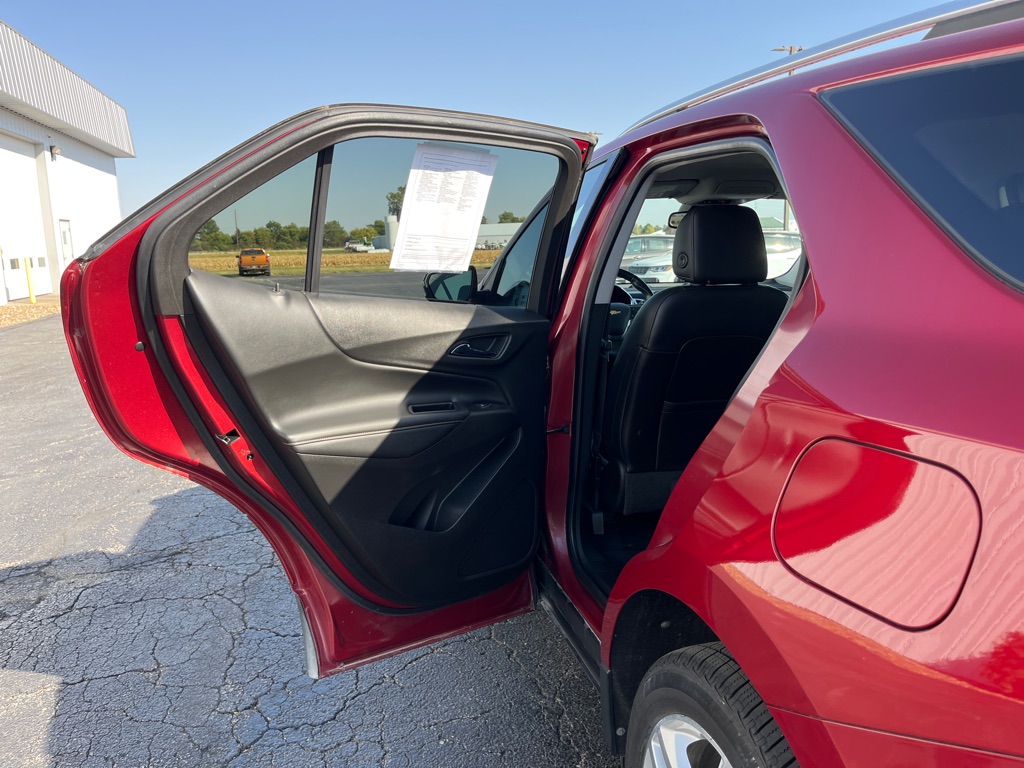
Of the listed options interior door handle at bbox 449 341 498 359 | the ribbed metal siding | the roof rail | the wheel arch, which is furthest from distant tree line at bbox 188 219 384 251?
the ribbed metal siding

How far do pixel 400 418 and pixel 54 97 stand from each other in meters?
24.2

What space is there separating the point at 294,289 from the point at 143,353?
0.39 m

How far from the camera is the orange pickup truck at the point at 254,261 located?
1.75m

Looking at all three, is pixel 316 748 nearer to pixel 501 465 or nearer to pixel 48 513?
pixel 501 465

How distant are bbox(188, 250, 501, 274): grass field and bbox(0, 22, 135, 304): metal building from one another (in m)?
18.3

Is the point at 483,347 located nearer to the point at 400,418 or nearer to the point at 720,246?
the point at 400,418

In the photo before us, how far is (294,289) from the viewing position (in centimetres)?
176

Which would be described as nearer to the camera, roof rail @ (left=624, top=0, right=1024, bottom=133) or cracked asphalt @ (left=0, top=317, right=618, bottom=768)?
roof rail @ (left=624, top=0, right=1024, bottom=133)

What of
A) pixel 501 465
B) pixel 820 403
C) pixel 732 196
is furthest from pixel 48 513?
pixel 820 403

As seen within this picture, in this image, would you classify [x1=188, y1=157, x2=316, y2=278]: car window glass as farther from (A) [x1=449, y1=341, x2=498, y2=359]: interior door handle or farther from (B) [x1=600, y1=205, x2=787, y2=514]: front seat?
(B) [x1=600, y1=205, x2=787, y2=514]: front seat

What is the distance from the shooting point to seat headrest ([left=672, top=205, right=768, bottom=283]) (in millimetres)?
2004

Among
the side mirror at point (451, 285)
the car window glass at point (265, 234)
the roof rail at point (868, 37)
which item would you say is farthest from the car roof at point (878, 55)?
the car window glass at point (265, 234)

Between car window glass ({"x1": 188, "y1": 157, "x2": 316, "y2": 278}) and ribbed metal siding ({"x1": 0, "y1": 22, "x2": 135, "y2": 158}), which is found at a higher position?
ribbed metal siding ({"x1": 0, "y1": 22, "x2": 135, "y2": 158})

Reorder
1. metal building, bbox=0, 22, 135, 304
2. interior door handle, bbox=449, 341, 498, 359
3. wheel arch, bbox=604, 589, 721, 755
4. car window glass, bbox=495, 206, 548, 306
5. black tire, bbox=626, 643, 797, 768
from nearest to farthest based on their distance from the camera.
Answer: black tire, bbox=626, 643, 797, 768 < wheel arch, bbox=604, 589, 721, 755 < interior door handle, bbox=449, 341, 498, 359 < car window glass, bbox=495, 206, 548, 306 < metal building, bbox=0, 22, 135, 304
